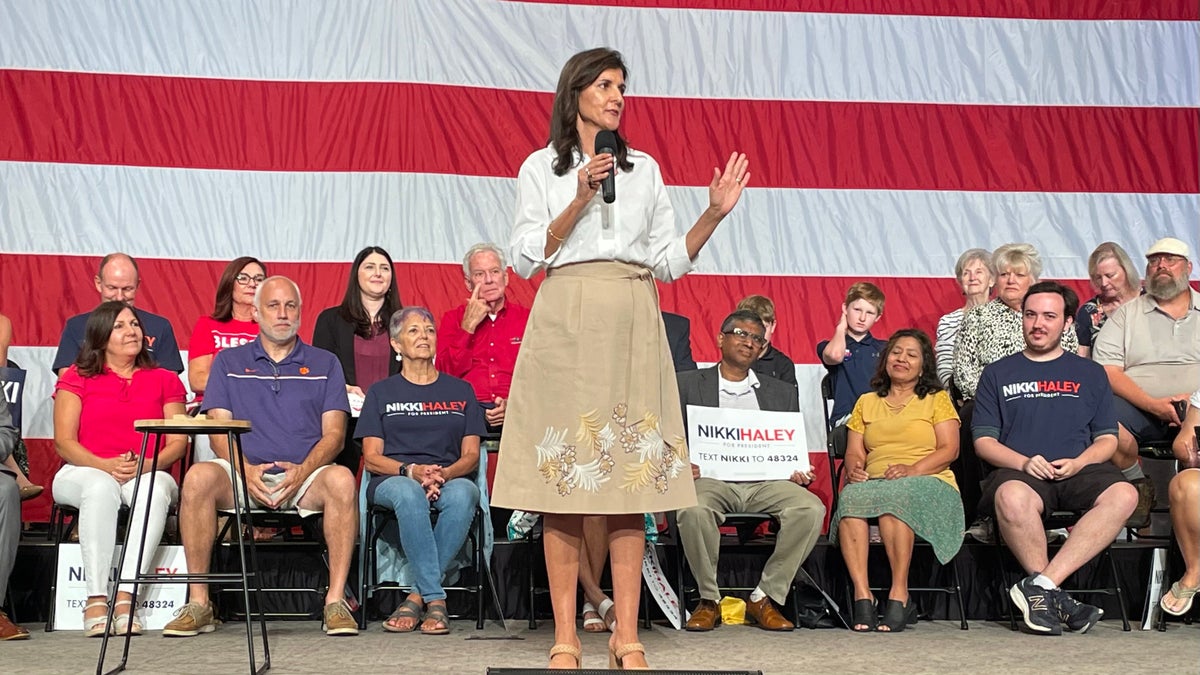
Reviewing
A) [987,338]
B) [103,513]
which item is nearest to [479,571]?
[103,513]

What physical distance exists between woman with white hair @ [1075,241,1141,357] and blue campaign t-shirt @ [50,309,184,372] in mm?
3505

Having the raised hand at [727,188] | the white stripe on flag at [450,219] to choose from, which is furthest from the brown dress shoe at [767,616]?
the raised hand at [727,188]

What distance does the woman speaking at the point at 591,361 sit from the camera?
2.67 meters

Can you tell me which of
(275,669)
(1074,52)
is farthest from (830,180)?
(275,669)

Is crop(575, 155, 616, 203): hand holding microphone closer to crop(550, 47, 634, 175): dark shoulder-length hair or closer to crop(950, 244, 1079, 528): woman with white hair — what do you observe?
crop(550, 47, 634, 175): dark shoulder-length hair

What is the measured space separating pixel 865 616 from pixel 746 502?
56 centimetres

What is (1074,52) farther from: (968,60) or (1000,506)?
(1000,506)

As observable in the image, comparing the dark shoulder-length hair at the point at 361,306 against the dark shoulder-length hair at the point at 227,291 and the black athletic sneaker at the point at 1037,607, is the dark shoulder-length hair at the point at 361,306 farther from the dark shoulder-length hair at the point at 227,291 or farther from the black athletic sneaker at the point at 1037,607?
the black athletic sneaker at the point at 1037,607

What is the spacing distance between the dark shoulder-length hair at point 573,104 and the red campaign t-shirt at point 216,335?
2333 millimetres

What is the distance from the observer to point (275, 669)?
10.4 feet

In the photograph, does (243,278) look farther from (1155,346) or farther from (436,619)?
(1155,346)

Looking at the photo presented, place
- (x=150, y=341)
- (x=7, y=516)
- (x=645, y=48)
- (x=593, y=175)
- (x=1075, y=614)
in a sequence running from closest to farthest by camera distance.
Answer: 1. (x=593, y=175)
2. (x=7, y=516)
3. (x=1075, y=614)
4. (x=150, y=341)
5. (x=645, y=48)

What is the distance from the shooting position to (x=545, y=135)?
533 cm

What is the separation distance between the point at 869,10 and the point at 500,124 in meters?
1.70
